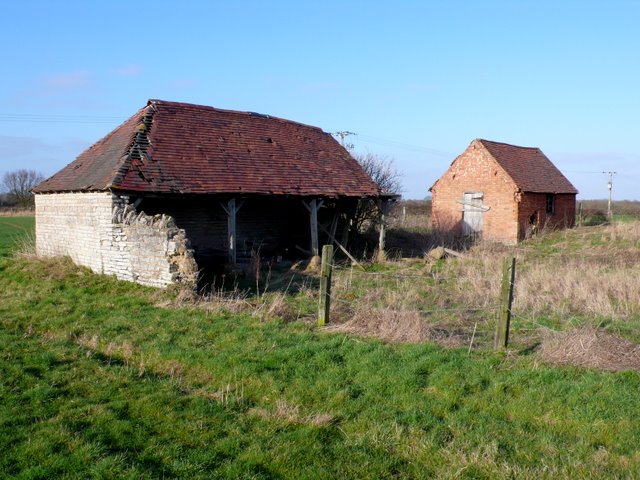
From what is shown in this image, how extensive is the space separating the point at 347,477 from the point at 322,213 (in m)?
17.6

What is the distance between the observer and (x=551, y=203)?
1157 inches

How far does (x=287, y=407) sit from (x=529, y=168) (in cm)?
2577

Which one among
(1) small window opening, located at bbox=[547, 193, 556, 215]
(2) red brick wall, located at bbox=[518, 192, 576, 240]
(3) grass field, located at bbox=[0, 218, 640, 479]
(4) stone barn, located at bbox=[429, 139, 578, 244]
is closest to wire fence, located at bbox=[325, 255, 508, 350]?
(3) grass field, located at bbox=[0, 218, 640, 479]

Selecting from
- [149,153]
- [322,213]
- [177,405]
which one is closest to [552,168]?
[322,213]

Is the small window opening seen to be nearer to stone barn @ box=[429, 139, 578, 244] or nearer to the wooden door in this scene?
stone barn @ box=[429, 139, 578, 244]

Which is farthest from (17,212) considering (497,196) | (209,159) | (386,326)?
(386,326)

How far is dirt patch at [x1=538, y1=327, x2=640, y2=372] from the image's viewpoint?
7.84m

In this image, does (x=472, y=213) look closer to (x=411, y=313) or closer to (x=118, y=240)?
(x=118, y=240)

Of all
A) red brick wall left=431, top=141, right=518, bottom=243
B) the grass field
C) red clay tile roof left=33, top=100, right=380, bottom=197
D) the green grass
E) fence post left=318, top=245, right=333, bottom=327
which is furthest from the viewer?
red brick wall left=431, top=141, right=518, bottom=243

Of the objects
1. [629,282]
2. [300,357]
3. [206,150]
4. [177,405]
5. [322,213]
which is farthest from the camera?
[322,213]

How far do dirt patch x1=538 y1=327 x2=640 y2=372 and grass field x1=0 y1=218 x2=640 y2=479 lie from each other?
30 cm

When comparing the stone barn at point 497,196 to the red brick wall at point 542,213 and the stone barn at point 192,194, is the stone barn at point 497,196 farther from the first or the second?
the stone barn at point 192,194

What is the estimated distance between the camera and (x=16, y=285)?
1459 cm

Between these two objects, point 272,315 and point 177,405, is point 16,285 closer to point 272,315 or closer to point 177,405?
point 272,315
